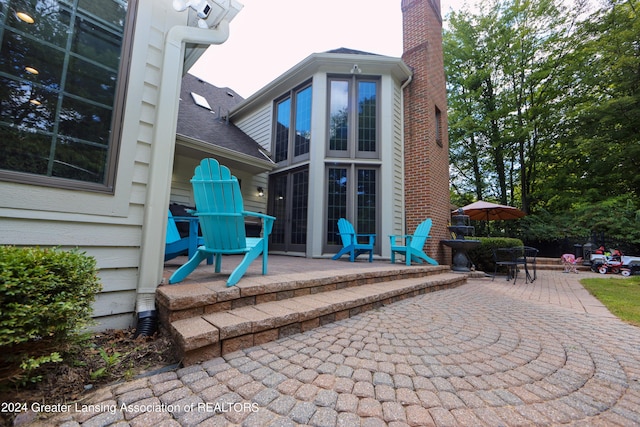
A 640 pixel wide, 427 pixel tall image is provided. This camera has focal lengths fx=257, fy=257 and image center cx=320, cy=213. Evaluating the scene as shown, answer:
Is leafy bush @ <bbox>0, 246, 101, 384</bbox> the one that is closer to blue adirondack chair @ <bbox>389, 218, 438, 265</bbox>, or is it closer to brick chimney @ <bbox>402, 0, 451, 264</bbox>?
blue adirondack chair @ <bbox>389, 218, 438, 265</bbox>

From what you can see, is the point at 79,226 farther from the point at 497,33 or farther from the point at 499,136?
the point at 497,33

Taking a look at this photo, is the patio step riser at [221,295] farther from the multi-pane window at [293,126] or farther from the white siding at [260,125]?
the white siding at [260,125]

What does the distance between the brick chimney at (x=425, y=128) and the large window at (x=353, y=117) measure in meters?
0.92

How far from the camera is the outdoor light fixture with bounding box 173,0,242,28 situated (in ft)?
7.16

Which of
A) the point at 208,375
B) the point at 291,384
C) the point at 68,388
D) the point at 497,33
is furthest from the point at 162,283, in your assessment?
the point at 497,33

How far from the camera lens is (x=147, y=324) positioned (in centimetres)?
182

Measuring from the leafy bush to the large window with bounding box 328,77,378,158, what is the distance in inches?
205

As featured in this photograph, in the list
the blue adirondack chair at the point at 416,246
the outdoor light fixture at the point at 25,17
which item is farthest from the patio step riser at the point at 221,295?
the blue adirondack chair at the point at 416,246

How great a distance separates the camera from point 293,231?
20.4 feet

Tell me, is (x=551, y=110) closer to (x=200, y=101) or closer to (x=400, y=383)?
(x=200, y=101)

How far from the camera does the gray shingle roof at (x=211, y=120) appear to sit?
19.5ft

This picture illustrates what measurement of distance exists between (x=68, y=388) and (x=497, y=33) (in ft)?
53.2

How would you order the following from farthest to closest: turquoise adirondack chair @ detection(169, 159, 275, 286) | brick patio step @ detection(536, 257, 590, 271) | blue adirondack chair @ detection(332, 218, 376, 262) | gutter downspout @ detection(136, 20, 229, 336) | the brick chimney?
brick patio step @ detection(536, 257, 590, 271) → the brick chimney → blue adirondack chair @ detection(332, 218, 376, 262) → turquoise adirondack chair @ detection(169, 159, 275, 286) → gutter downspout @ detection(136, 20, 229, 336)

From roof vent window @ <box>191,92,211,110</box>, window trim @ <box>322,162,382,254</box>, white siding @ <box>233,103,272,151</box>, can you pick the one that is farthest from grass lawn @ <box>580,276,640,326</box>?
roof vent window @ <box>191,92,211,110</box>
